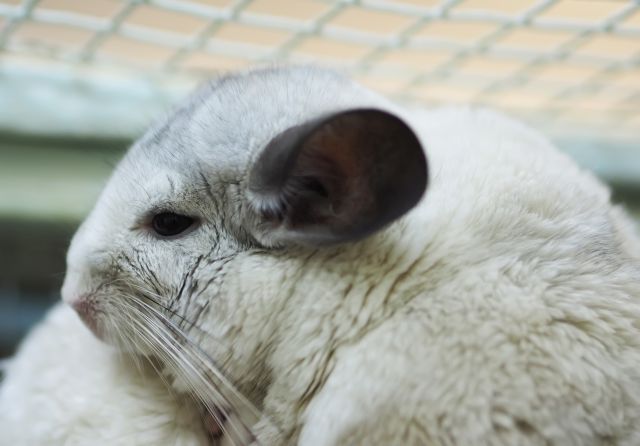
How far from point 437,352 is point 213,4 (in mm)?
908

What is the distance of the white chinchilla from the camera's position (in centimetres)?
94

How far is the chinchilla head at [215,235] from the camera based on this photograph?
3.42ft

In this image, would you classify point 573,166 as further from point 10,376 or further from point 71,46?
point 71,46

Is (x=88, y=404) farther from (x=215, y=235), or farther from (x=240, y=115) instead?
(x=240, y=115)

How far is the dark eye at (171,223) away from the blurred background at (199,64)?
21.5 inches

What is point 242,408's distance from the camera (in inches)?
44.0

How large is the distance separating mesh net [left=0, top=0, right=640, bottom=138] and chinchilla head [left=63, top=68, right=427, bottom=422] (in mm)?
471

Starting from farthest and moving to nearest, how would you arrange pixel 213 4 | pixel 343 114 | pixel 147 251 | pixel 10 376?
pixel 213 4
pixel 10 376
pixel 147 251
pixel 343 114

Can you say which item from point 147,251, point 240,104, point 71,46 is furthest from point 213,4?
point 147,251

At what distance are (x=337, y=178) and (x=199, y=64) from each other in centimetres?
94

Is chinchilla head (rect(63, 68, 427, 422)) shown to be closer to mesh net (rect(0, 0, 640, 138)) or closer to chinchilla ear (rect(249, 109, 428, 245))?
chinchilla ear (rect(249, 109, 428, 245))

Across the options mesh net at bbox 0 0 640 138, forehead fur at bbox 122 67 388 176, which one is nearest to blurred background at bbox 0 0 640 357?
mesh net at bbox 0 0 640 138

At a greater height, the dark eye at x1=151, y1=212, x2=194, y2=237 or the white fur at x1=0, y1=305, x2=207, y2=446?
the dark eye at x1=151, y1=212, x2=194, y2=237

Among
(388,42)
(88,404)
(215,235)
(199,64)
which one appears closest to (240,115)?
(215,235)
